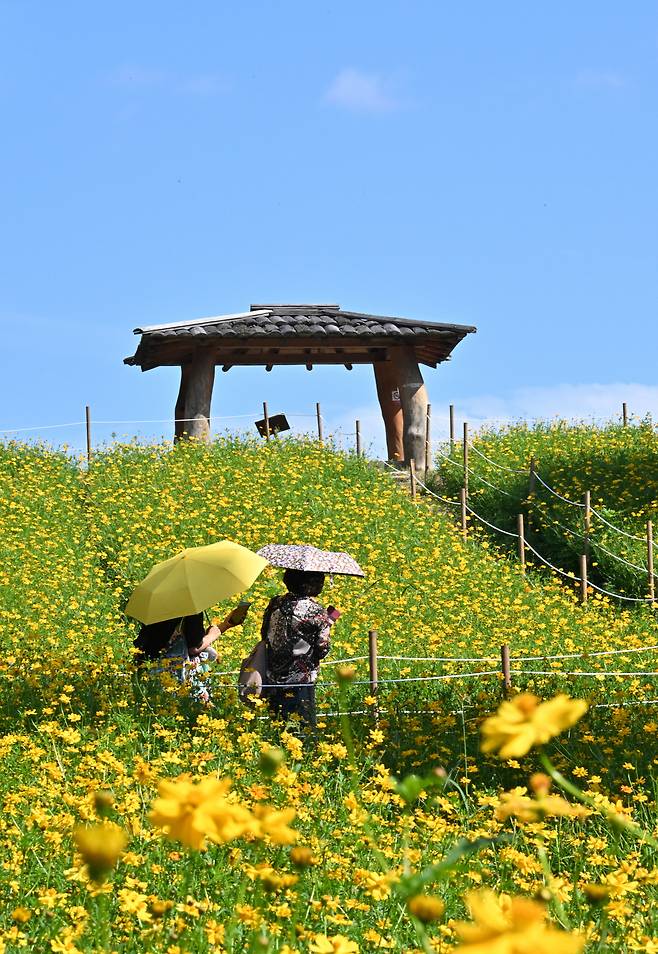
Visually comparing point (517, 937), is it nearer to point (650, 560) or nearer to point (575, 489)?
point (650, 560)

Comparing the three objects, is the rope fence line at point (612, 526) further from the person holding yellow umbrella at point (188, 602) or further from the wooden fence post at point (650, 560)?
the person holding yellow umbrella at point (188, 602)

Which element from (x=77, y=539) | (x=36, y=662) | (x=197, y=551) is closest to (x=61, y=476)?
(x=77, y=539)

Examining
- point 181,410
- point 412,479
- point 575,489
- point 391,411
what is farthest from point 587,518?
point 181,410

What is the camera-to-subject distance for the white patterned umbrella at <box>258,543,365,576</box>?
741 centimetres

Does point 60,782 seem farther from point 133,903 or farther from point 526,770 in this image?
point 526,770

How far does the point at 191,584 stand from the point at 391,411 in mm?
14934

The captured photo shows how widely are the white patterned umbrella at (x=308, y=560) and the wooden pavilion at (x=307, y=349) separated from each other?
13183mm

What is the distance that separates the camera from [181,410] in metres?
21.9

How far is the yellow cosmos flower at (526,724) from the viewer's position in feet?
4.88

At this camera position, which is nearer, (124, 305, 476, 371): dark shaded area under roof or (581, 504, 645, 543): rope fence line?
(581, 504, 645, 543): rope fence line

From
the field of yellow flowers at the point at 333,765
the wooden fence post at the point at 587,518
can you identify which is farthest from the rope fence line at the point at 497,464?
the field of yellow flowers at the point at 333,765

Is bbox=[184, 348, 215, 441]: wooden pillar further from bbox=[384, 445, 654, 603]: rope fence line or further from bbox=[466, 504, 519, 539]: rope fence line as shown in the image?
bbox=[466, 504, 519, 539]: rope fence line

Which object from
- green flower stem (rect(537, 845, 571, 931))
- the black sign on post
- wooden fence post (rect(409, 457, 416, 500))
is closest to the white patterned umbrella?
green flower stem (rect(537, 845, 571, 931))

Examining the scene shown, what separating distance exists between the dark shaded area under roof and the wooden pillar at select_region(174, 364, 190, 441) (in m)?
Answer: 0.57
